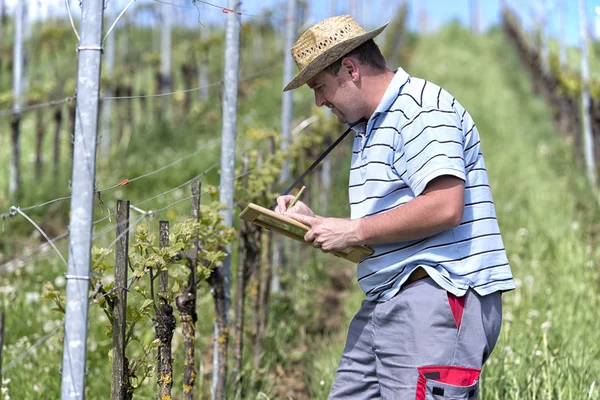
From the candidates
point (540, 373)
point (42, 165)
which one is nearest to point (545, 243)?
point (540, 373)

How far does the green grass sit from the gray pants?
1.05m

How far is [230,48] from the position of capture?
357cm

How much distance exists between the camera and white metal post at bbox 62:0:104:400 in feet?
6.50

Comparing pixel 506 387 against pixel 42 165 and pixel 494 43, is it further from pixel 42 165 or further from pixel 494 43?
pixel 494 43

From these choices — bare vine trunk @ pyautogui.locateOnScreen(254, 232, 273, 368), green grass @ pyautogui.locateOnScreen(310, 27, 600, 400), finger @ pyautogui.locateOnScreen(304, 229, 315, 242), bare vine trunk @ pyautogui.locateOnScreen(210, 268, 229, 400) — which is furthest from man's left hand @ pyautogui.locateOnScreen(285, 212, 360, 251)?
bare vine trunk @ pyautogui.locateOnScreen(254, 232, 273, 368)

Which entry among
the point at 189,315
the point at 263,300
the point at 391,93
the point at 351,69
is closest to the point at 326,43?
the point at 351,69

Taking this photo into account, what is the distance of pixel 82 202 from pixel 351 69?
0.86 metres

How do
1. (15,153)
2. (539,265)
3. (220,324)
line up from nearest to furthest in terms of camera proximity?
1. (220,324)
2. (539,265)
3. (15,153)

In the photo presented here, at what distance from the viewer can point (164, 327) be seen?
254cm

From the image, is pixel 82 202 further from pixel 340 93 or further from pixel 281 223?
pixel 340 93

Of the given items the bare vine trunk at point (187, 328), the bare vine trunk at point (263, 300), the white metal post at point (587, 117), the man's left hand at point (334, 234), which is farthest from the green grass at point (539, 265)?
the man's left hand at point (334, 234)

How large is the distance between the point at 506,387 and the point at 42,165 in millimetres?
6530

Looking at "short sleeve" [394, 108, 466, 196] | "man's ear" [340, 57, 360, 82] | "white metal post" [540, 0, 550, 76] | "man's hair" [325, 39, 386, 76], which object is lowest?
"short sleeve" [394, 108, 466, 196]

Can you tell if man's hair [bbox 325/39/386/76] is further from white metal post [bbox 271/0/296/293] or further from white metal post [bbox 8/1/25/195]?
white metal post [bbox 8/1/25/195]
